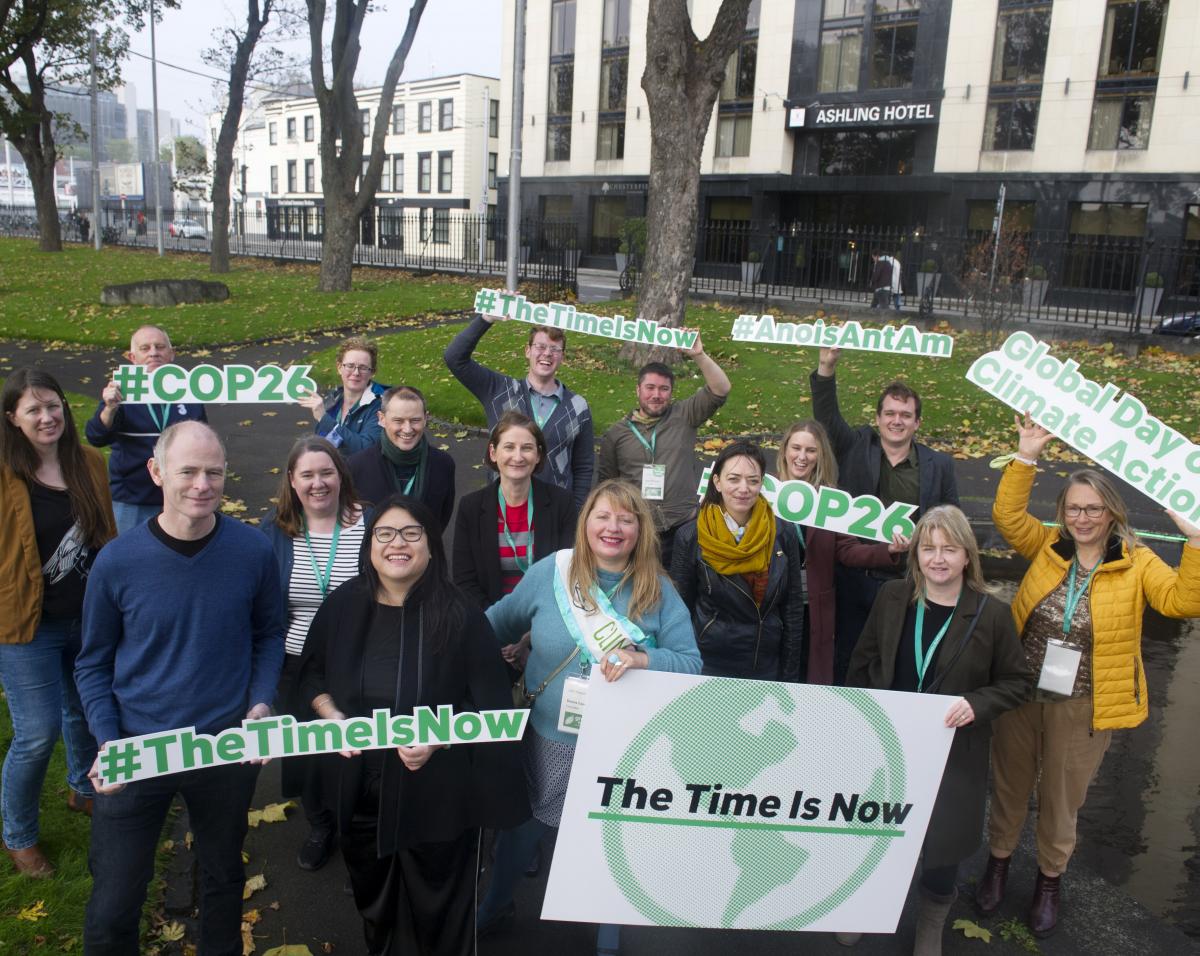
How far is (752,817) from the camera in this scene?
129 inches

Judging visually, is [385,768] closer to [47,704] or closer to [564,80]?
[47,704]

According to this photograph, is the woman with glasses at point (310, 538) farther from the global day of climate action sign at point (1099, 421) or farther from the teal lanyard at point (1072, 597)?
the teal lanyard at point (1072, 597)

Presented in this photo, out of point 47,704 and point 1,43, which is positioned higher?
point 1,43

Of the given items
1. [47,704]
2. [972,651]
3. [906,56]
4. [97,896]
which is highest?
[906,56]

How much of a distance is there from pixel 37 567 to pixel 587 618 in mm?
2127

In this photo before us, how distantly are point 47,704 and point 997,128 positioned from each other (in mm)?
31324

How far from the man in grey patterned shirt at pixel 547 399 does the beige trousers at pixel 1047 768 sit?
2.52 m

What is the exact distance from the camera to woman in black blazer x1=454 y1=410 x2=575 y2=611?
4070mm

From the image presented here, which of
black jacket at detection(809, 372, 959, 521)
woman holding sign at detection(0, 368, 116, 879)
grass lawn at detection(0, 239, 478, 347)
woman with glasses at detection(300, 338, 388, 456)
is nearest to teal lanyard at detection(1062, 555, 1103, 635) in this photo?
black jacket at detection(809, 372, 959, 521)

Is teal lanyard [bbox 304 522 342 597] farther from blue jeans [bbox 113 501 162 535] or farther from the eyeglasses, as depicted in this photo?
blue jeans [bbox 113 501 162 535]

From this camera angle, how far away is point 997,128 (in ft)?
94.1

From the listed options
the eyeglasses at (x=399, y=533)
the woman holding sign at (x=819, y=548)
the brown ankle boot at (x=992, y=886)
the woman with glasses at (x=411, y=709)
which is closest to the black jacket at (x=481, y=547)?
the woman with glasses at (x=411, y=709)

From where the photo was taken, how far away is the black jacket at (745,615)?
398 cm

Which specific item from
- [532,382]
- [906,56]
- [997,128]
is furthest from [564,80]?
[532,382]
